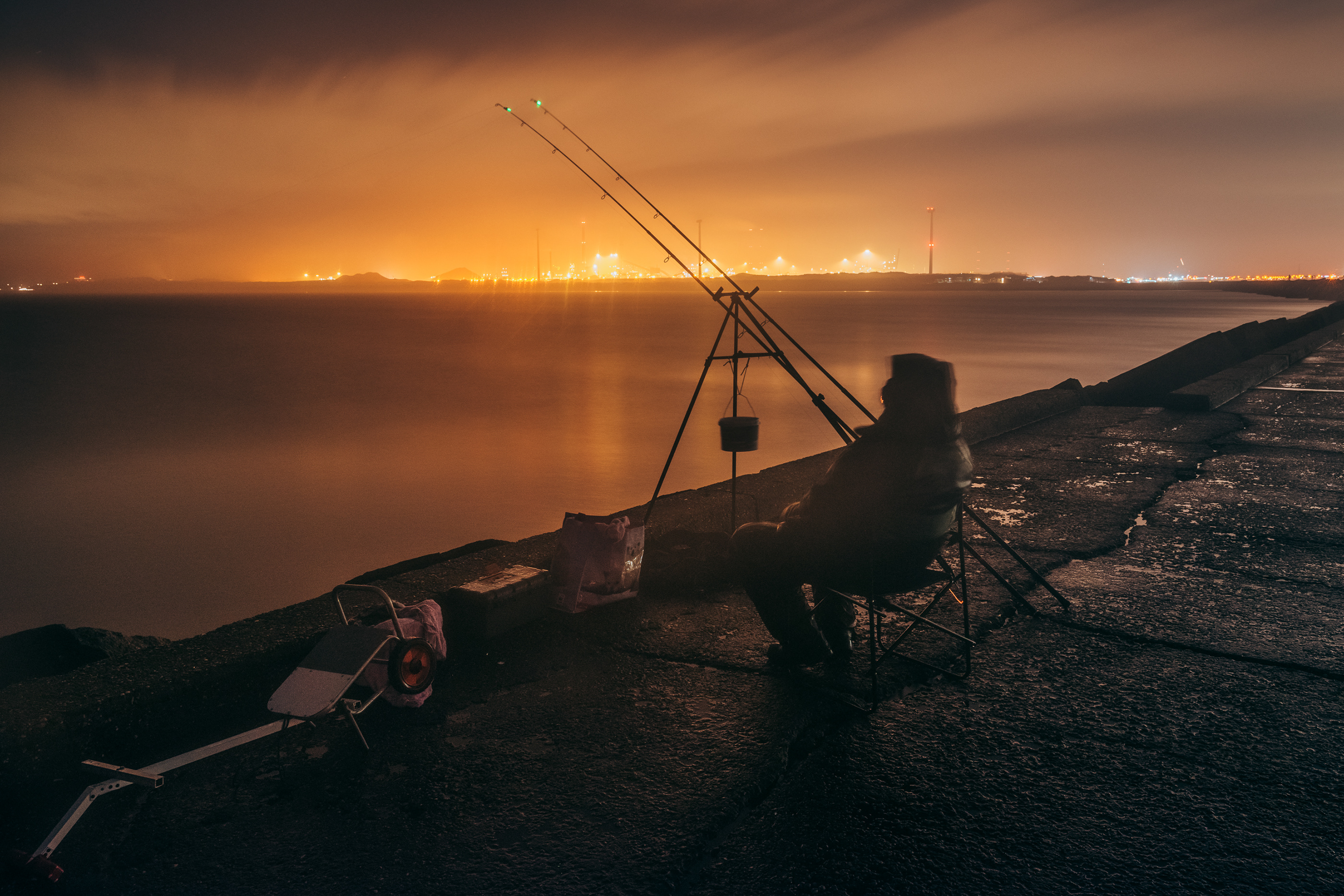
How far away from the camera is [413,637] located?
3354 mm

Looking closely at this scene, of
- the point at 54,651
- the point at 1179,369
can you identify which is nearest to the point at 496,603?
the point at 54,651

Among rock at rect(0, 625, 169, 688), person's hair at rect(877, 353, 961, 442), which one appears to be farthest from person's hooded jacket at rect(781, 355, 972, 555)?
rock at rect(0, 625, 169, 688)

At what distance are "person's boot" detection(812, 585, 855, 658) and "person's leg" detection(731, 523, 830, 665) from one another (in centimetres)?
10

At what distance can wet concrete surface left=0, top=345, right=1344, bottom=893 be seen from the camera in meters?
2.26

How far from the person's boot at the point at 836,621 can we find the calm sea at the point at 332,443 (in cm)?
866

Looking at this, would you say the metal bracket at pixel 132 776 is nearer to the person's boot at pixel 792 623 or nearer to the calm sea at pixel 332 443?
the person's boot at pixel 792 623

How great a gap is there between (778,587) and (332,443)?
2041cm

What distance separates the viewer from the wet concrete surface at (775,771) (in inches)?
88.9

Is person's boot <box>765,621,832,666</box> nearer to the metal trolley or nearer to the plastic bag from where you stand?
the plastic bag

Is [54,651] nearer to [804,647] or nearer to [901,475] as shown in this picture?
[804,647]

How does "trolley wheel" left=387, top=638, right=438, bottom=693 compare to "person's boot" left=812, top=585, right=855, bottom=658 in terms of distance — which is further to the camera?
"person's boot" left=812, top=585, right=855, bottom=658

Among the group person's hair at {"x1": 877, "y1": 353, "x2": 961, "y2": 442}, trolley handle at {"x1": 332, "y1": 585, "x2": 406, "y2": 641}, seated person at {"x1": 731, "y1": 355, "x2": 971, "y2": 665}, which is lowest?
trolley handle at {"x1": 332, "y1": 585, "x2": 406, "y2": 641}

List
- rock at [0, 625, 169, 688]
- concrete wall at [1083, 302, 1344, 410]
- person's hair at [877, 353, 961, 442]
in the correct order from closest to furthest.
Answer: person's hair at [877, 353, 961, 442]
rock at [0, 625, 169, 688]
concrete wall at [1083, 302, 1344, 410]

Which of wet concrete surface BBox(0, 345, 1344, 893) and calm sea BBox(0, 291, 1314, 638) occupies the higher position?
wet concrete surface BBox(0, 345, 1344, 893)
